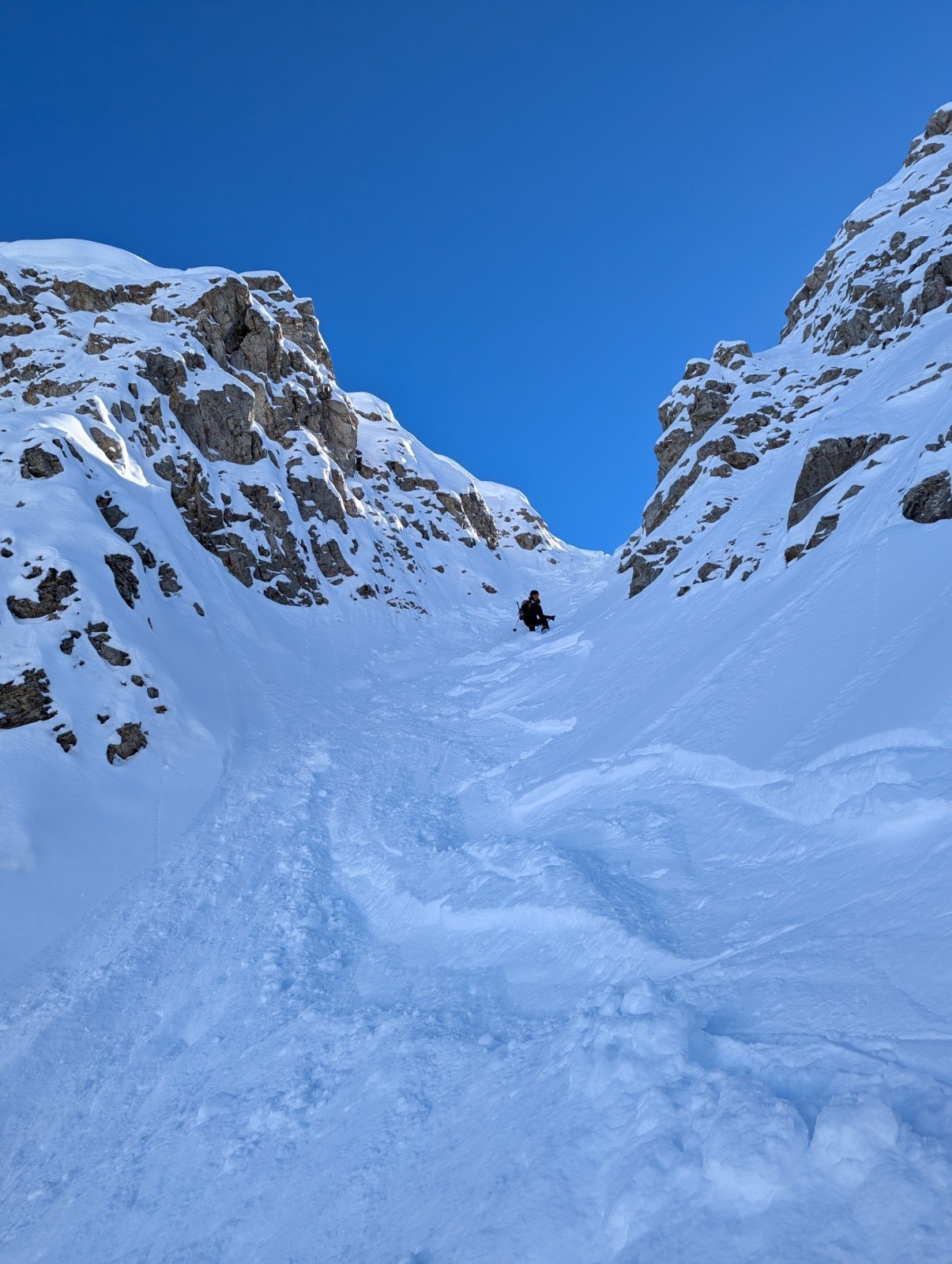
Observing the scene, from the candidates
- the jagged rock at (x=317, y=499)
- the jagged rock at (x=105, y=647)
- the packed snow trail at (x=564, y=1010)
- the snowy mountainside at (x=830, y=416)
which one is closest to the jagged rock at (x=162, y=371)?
the jagged rock at (x=317, y=499)

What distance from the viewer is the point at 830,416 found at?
20.5 meters

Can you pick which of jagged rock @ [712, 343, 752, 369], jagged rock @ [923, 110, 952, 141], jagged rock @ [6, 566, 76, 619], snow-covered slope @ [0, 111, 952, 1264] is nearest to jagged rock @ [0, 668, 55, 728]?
snow-covered slope @ [0, 111, 952, 1264]

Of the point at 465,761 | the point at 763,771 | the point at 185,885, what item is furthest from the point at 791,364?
the point at 185,885

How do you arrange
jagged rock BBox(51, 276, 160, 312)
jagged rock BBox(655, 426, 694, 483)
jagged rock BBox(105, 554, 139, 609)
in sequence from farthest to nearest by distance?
jagged rock BBox(51, 276, 160, 312) < jagged rock BBox(655, 426, 694, 483) < jagged rock BBox(105, 554, 139, 609)

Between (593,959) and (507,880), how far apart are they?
5.35 feet

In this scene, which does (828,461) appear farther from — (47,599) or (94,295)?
(94,295)

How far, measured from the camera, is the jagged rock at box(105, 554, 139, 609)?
15750mm

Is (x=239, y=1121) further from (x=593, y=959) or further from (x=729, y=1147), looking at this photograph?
(x=729, y=1147)

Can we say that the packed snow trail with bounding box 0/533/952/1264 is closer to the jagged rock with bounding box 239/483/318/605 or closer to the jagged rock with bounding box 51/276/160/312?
the jagged rock with bounding box 239/483/318/605

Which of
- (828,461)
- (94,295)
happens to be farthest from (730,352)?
(94,295)

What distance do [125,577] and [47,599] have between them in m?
2.77

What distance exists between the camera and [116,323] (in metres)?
34.6

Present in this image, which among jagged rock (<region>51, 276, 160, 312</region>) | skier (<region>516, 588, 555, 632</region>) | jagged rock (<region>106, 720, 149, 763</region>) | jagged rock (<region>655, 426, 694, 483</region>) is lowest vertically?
jagged rock (<region>106, 720, 149, 763</region>)

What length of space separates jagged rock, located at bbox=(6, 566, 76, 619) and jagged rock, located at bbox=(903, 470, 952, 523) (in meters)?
Result: 15.1
